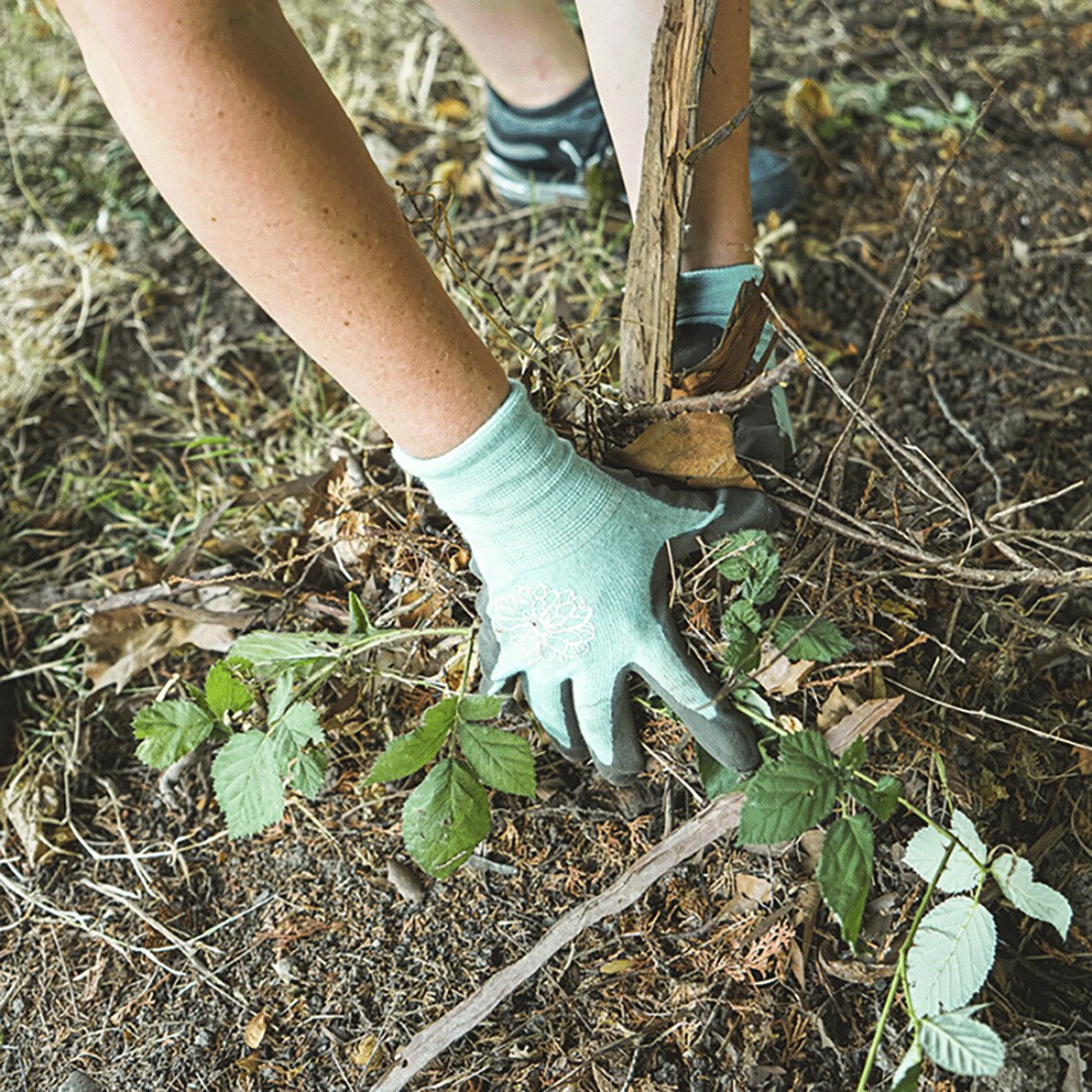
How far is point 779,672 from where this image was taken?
116cm

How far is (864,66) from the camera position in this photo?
236cm

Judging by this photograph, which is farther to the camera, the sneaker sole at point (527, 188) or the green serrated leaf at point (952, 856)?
the sneaker sole at point (527, 188)

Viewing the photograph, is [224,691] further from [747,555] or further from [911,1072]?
[911,1072]

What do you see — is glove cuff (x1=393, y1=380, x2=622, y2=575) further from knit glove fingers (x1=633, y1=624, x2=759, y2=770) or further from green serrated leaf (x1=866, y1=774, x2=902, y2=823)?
green serrated leaf (x1=866, y1=774, x2=902, y2=823)

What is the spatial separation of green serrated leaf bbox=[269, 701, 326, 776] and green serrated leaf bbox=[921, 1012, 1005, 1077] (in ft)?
2.28

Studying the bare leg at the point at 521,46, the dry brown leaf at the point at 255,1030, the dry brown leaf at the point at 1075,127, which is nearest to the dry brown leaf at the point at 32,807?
the dry brown leaf at the point at 255,1030

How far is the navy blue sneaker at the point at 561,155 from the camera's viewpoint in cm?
199

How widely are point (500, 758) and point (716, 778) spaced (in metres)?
0.27

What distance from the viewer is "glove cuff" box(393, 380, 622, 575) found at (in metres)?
1.08

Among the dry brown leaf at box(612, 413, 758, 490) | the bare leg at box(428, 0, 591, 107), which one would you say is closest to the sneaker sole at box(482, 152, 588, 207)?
the bare leg at box(428, 0, 591, 107)

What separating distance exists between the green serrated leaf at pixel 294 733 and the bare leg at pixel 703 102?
72 centimetres

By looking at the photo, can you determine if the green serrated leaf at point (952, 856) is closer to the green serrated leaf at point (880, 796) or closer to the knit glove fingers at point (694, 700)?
the green serrated leaf at point (880, 796)

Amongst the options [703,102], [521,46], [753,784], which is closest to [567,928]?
[753,784]

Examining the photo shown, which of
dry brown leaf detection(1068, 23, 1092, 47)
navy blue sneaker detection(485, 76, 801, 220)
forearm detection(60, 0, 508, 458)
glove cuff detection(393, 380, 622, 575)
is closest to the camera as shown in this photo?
forearm detection(60, 0, 508, 458)
